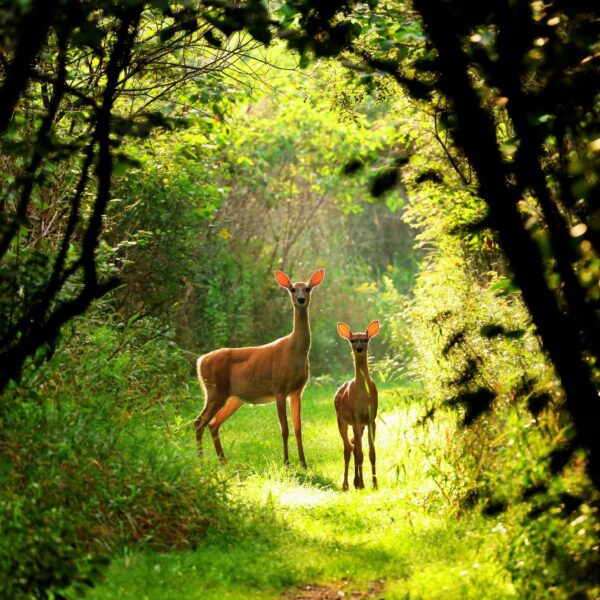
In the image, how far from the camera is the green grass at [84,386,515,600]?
5.98m

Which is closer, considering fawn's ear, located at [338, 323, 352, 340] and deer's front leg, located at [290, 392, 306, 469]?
fawn's ear, located at [338, 323, 352, 340]

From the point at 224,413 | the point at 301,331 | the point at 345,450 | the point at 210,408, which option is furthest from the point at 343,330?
the point at 224,413

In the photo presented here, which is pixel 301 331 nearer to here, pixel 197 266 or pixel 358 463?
pixel 358 463

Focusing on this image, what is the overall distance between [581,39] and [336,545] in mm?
4667

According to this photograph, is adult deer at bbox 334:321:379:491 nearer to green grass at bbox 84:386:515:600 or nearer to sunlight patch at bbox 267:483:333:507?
green grass at bbox 84:386:515:600

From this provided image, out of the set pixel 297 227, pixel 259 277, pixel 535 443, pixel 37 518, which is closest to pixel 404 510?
pixel 535 443

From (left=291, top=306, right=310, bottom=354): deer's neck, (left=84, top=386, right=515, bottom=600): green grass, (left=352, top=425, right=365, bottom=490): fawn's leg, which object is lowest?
(left=84, top=386, right=515, bottom=600): green grass

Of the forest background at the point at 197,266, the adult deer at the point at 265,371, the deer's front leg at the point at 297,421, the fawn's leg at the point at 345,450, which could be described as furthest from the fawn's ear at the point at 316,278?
the fawn's leg at the point at 345,450

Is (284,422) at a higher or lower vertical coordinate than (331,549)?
higher

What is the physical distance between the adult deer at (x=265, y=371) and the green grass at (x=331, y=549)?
2529 millimetres

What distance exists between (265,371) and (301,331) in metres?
0.63

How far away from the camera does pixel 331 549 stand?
7.08 m

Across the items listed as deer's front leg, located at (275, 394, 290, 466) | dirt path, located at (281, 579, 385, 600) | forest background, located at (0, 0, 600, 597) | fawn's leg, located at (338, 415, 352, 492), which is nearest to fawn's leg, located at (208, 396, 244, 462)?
deer's front leg, located at (275, 394, 290, 466)

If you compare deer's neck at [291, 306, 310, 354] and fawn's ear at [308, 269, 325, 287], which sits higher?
fawn's ear at [308, 269, 325, 287]
